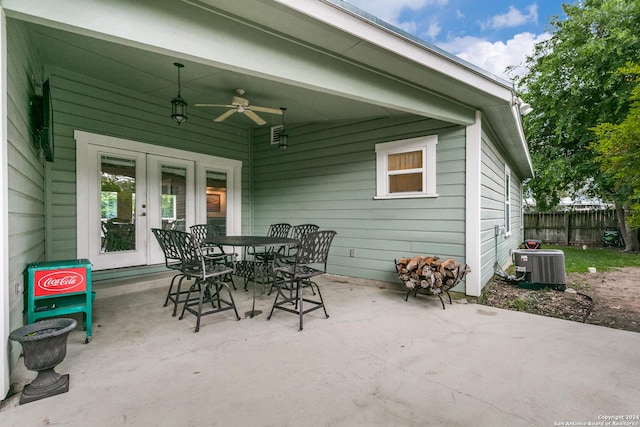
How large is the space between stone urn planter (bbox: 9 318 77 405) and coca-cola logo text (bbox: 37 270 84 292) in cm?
54

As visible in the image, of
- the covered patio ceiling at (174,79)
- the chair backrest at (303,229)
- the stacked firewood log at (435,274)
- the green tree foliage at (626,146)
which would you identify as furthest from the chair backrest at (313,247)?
the green tree foliage at (626,146)

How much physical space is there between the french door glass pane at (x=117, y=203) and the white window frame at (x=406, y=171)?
3.70m

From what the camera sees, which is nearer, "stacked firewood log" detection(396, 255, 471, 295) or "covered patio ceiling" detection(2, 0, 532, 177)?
"covered patio ceiling" detection(2, 0, 532, 177)

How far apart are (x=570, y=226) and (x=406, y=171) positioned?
10.0 meters

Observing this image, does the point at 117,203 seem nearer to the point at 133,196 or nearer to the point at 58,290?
the point at 133,196

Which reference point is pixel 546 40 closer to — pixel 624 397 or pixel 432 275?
pixel 432 275

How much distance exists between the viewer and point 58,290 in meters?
2.27

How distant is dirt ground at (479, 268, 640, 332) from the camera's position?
3.19 m

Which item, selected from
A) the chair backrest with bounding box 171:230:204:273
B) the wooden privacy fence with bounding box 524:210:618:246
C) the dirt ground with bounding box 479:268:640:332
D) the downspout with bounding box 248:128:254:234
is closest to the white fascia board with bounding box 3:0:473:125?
the chair backrest with bounding box 171:230:204:273

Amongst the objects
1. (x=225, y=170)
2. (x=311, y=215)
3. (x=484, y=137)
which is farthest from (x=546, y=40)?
(x=225, y=170)

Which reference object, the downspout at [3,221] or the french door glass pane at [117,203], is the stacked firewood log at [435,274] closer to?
the downspout at [3,221]

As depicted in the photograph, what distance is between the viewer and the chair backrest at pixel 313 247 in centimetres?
282

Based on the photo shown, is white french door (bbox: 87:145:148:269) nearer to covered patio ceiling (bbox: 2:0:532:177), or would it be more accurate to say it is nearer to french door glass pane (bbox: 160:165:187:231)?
french door glass pane (bbox: 160:165:187:231)

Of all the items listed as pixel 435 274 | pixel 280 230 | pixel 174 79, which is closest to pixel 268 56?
pixel 174 79
